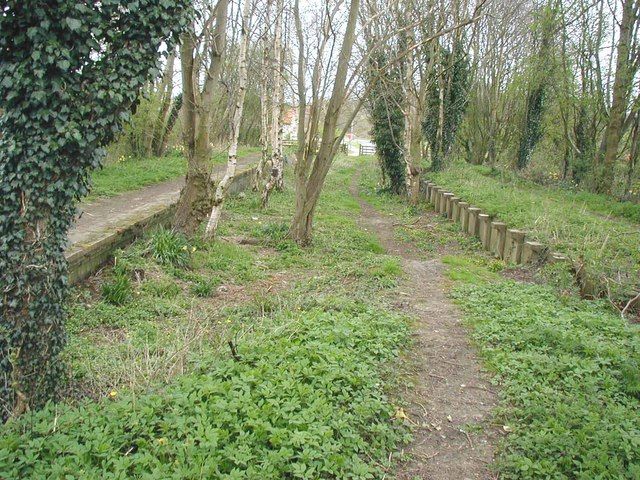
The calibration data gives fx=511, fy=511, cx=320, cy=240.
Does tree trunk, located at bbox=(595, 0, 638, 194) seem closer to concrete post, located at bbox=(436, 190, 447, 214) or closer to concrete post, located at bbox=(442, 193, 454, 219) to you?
concrete post, located at bbox=(436, 190, 447, 214)

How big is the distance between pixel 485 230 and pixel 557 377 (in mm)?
7350

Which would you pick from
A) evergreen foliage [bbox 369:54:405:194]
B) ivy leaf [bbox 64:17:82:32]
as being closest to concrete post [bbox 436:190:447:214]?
evergreen foliage [bbox 369:54:405:194]

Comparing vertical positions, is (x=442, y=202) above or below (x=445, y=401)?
above

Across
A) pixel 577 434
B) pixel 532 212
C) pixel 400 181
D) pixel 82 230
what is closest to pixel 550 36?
pixel 400 181

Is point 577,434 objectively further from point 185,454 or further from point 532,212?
point 532,212

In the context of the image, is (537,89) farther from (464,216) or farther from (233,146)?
(233,146)

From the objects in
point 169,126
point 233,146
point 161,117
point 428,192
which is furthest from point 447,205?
point 169,126

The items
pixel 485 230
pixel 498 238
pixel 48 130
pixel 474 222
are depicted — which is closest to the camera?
pixel 48 130

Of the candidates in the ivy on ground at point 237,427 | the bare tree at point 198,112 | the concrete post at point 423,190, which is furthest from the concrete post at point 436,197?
the ivy on ground at point 237,427

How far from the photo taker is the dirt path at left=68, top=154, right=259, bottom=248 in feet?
26.0

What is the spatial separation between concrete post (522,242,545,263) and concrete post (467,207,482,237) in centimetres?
319

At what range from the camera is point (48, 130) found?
3.73m

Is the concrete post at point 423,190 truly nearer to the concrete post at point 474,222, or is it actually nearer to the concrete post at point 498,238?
the concrete post at point 474,222

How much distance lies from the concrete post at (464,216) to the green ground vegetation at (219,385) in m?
5.98
